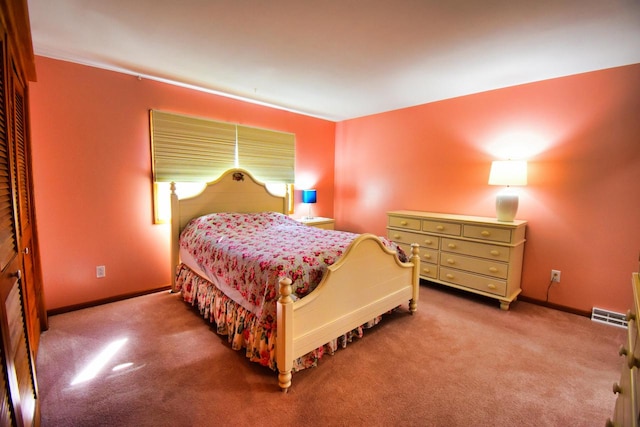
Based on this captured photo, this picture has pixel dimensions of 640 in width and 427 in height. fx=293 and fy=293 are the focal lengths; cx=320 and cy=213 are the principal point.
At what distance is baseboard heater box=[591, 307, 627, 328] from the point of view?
2.62 m

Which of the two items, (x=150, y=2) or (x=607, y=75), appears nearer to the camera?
(x=150, y=2)

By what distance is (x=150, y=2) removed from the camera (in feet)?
5.79

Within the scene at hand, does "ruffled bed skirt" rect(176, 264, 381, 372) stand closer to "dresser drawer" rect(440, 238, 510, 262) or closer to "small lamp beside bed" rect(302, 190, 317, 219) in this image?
"dresser drawer" rect(440, 238, 510, 262)

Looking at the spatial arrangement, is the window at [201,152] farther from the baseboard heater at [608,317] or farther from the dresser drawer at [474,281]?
the baseboard heater at [608,317]

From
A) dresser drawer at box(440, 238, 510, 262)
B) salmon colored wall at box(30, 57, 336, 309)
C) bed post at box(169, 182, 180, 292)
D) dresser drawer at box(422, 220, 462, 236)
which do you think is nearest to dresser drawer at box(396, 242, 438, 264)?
dresser drawer at box(440, 238, 510, 262)

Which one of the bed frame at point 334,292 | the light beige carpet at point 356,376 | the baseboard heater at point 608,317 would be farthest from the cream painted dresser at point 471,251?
the bed frame at point 334,292

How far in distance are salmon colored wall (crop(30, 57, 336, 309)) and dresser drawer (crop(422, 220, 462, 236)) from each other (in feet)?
9.57

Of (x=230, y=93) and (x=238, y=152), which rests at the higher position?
(x=230, y=93)

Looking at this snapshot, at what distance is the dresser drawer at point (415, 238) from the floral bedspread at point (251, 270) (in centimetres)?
111

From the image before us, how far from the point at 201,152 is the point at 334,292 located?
2.38 metres

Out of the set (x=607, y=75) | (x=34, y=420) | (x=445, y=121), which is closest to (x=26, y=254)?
(x=34, y=420)

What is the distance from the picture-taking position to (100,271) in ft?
9.43

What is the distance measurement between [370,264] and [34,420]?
2.03m

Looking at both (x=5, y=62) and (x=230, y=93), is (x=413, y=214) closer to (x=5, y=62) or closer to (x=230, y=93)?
(x=230, y=93)
